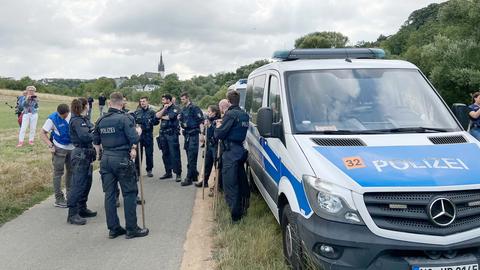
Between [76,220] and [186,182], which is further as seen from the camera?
[186,182]

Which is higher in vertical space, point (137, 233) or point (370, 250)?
point (370, 250)

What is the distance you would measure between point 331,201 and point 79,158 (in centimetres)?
429

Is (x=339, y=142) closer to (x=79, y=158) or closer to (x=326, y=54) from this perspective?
(x=326, y=54)

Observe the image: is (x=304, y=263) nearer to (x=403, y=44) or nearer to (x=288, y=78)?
(x=288, y=78)

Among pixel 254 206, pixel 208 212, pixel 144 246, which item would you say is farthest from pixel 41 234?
pixel 254 206

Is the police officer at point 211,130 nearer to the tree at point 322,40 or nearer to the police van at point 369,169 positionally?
the police van at point 369,169

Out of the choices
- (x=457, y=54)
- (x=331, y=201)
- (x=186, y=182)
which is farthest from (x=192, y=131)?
(x=457, y=54)

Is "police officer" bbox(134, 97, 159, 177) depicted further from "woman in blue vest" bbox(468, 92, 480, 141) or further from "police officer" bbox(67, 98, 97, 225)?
"woman in blue vest" bbox(468, 92, 480, 141)

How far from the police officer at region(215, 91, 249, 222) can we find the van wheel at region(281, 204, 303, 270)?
1825 mm

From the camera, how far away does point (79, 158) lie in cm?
671

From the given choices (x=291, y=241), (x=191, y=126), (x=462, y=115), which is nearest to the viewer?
(x=291, y=241)

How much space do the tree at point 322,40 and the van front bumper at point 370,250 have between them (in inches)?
1859

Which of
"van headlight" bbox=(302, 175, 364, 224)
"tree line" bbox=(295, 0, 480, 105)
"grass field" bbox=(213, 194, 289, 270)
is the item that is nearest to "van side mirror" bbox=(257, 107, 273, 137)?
"van headlight" bbox=(302, 175, 364, 224)

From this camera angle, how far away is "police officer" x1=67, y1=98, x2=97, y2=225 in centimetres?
669
